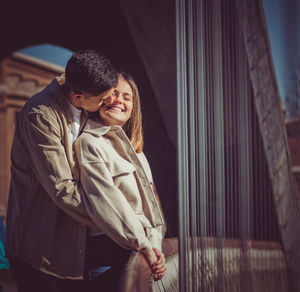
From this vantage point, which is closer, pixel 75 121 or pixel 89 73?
pixel 89 73

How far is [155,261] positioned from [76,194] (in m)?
0.33

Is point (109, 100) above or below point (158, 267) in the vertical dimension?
above

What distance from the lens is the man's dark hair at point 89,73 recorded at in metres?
0.95

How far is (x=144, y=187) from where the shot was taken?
3.52ft

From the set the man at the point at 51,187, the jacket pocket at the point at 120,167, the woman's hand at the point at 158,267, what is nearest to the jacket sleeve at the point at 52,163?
the man at the point at 51,187

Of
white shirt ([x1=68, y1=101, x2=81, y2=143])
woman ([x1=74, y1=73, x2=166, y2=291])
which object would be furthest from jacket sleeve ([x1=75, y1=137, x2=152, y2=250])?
white shirt ([x1=68, y1=101, x2=81, y2=143])

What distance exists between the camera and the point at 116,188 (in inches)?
37.6

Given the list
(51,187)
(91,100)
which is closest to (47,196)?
(51,187)

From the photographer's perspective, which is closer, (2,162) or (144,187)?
(144,187)

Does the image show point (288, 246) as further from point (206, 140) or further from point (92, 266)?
point (92, 266)

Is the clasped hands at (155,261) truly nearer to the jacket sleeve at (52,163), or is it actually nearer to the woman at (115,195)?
the woman at (115,195)

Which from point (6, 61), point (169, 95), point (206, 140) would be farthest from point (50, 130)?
point (6, 61)

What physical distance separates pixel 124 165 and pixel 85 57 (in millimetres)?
337

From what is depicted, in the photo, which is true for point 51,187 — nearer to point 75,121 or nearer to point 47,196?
point 47,196
